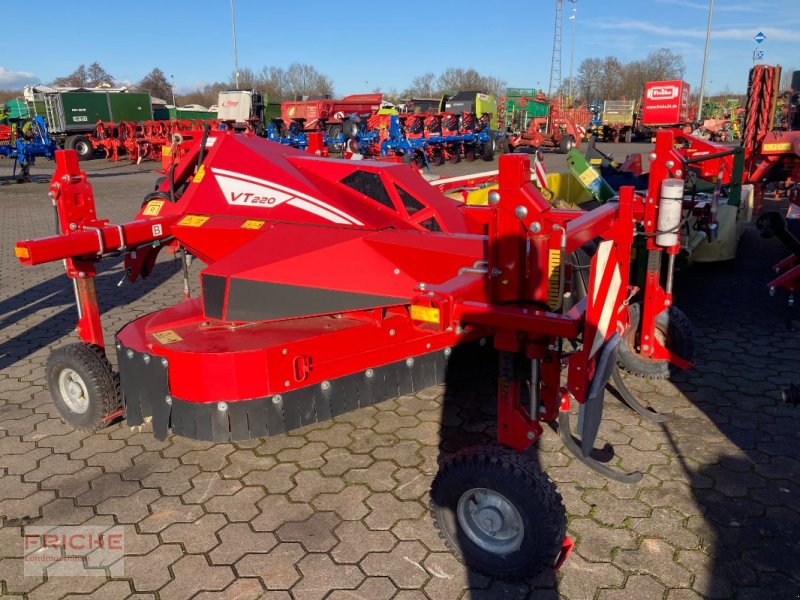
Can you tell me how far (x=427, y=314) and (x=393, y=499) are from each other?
1.28 meters

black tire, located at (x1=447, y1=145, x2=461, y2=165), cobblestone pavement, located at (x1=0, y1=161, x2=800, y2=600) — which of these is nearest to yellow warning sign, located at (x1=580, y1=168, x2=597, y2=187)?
cobblestone pavement, located at (x1=0, y1=161, x2=800, y2=600)

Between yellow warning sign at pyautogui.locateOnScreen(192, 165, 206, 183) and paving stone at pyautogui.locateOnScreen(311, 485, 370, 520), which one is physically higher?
yellow warning sign at pyautogui.locateOnScreen(192, 165, 206, 183)

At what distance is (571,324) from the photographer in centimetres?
237

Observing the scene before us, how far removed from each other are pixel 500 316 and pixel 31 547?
245cm

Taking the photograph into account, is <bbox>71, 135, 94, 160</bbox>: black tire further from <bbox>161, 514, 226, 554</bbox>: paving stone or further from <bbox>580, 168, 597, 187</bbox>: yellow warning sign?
<bbox>161, 514, 226, 554</bbox>: paving stone

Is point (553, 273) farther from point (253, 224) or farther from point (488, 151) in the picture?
point (488, 151)

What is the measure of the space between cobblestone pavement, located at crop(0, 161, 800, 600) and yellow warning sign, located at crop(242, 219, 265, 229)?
1354 millimetres

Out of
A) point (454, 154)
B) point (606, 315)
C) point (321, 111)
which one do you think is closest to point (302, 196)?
point (606, 315)

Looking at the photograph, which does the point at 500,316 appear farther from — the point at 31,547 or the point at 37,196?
the point at 37,196

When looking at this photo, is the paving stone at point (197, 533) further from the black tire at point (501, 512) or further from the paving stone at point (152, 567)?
the black tire at point (501, 512)

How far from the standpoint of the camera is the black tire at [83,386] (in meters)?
3.90

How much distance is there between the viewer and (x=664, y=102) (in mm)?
28906

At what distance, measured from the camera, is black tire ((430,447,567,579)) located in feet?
8.20

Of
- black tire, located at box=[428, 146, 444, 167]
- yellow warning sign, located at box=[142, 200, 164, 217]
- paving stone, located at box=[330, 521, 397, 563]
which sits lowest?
paving stone, located at box=[330, 521, 397, 563]
